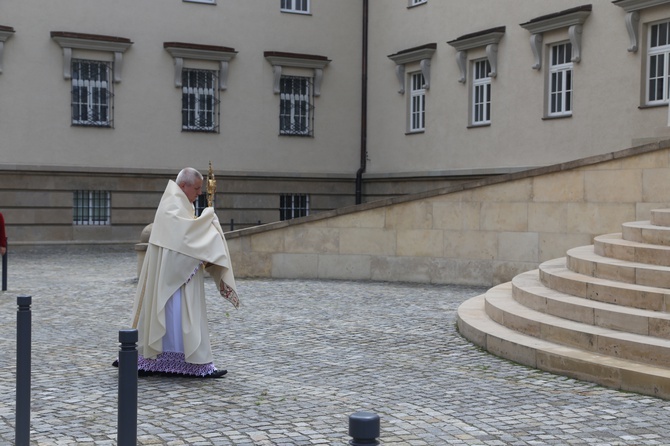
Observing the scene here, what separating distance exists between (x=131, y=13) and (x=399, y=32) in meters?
7.97

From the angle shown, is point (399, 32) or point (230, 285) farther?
point (399, 32)

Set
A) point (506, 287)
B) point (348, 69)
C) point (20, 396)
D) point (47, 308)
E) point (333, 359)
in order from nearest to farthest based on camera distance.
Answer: point (20, 396) < point (333, 359) < point (506, 287) < point (47, 308) < point (348, 69)

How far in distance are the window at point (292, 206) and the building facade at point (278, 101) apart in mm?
48

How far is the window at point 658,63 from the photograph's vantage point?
20391 mm

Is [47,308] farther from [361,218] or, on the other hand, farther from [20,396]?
[20,396]

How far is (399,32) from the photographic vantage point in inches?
1152

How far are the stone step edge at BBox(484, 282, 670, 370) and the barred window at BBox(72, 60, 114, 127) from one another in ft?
63.1

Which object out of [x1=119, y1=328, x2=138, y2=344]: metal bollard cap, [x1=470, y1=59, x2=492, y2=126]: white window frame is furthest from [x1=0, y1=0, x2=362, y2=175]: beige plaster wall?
[x1=119, y1=328, x2=138, y2=344]: metal bollard cap

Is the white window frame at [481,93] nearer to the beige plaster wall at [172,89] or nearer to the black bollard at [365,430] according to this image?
the beige plaster wall at [172,89]

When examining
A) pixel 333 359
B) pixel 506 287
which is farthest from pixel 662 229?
pixel 333 359

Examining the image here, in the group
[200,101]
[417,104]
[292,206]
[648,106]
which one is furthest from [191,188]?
[292,206]

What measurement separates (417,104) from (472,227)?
488 inches

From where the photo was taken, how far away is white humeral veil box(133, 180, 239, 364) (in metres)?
8.51

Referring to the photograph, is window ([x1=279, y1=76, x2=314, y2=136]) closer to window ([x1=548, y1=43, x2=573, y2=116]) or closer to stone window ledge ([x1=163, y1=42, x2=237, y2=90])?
stone window ledge ([x1=163, y1=42, x2=237, y2=90])
